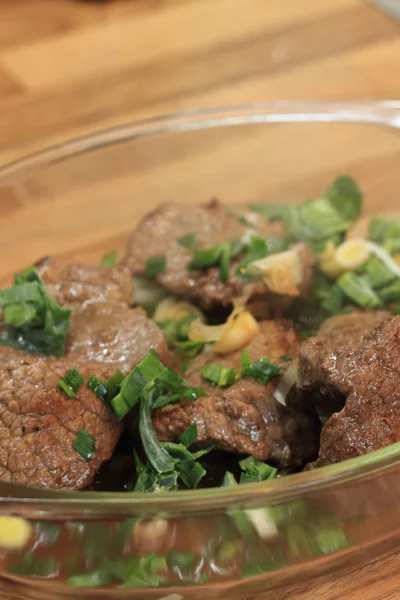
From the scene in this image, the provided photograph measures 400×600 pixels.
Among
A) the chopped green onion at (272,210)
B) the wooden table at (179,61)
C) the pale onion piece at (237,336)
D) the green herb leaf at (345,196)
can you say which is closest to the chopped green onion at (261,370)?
the pale onion piece at (237,336)

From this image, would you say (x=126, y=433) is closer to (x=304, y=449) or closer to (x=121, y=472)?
(x=121, y=472)

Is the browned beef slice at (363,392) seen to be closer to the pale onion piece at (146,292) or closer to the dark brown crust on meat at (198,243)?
the dark brown crust on meat at (198,243)

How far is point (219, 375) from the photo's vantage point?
1667 millimetres

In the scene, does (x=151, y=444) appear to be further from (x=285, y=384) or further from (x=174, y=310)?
(x=174, y=310)

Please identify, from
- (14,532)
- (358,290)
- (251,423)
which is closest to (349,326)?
(358,290)

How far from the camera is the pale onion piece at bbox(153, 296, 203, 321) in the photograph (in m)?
1.95

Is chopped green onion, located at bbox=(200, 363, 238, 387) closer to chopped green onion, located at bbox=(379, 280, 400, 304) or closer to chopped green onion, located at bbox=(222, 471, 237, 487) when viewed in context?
chopped green onion, located at bbox=(222, 471, 237, 487)

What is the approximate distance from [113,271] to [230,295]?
29 centimetres

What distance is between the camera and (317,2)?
3521 millimetres

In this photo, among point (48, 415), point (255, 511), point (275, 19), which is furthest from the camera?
point (275, 19)

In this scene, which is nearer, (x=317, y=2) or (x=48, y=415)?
(x=48, y=415)

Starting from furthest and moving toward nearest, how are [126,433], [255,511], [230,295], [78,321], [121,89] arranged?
[121,89], [230,295], [78,321], [126,433], [255,511]

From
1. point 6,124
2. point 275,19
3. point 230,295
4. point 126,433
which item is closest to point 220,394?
point 126,433

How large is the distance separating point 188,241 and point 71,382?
666 mm
